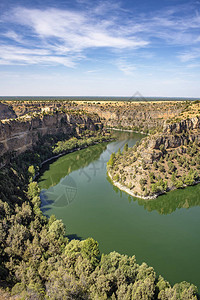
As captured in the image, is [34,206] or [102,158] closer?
[34,206]

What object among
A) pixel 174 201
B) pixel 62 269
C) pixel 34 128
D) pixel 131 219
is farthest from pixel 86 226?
pixel 34 128

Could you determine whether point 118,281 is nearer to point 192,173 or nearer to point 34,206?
point 34,206

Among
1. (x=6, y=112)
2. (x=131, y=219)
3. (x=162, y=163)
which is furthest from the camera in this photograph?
(x=6, y=112)

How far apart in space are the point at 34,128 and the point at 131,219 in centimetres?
3578

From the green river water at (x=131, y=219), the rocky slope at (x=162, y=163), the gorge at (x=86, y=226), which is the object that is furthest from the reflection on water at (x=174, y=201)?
the rocky slope at (x=162, y=163)

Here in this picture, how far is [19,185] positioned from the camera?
28656 millimetres

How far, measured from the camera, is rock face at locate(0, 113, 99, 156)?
37031 mm

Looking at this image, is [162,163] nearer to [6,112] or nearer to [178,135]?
[178,135]

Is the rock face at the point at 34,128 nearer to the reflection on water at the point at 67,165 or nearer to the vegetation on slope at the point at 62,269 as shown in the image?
the reflection on water at the point at 67,165

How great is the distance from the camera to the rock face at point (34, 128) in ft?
121

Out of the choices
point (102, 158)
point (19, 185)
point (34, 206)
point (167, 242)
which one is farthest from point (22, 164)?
point (167, 242)

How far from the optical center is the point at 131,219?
83.3 ft

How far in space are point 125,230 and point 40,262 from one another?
35.6 feet

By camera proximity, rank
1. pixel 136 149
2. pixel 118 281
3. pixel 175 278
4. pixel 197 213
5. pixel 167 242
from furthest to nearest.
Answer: pixel 136 149
pixel 197 213
pixel 167 242
pixel 175 278
pixel 118 281
